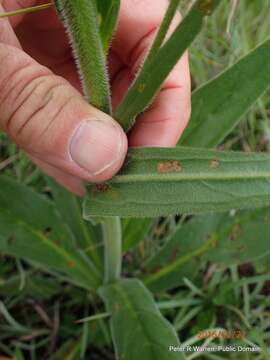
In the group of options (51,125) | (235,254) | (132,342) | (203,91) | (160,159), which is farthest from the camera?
(235,254)

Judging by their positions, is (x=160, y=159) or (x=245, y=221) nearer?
(x=160, y=159)

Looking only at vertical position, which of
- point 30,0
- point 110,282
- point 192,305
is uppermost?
point 30,0

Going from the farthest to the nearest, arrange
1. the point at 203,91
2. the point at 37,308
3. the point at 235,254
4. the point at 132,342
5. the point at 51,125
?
the point at 37,308
the point at 235,254
the point at 203,91
the point at 132,342
the point at 51,125

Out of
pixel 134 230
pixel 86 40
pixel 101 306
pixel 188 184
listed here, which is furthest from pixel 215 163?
pixel 101 306

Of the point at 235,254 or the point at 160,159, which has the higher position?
the point at 160,159

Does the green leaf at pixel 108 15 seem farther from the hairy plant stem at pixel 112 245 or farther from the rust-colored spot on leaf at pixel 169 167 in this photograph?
the hairy plant stem at pixel 112 245

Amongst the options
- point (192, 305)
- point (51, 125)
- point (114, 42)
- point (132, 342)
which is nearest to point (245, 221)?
point (192, 305)

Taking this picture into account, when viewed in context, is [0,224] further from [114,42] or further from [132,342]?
[114,42]

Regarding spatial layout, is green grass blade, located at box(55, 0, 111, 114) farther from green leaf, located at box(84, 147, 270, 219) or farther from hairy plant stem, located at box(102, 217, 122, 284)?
hairy plant stem, located at box(102, 217, 122, 284)
